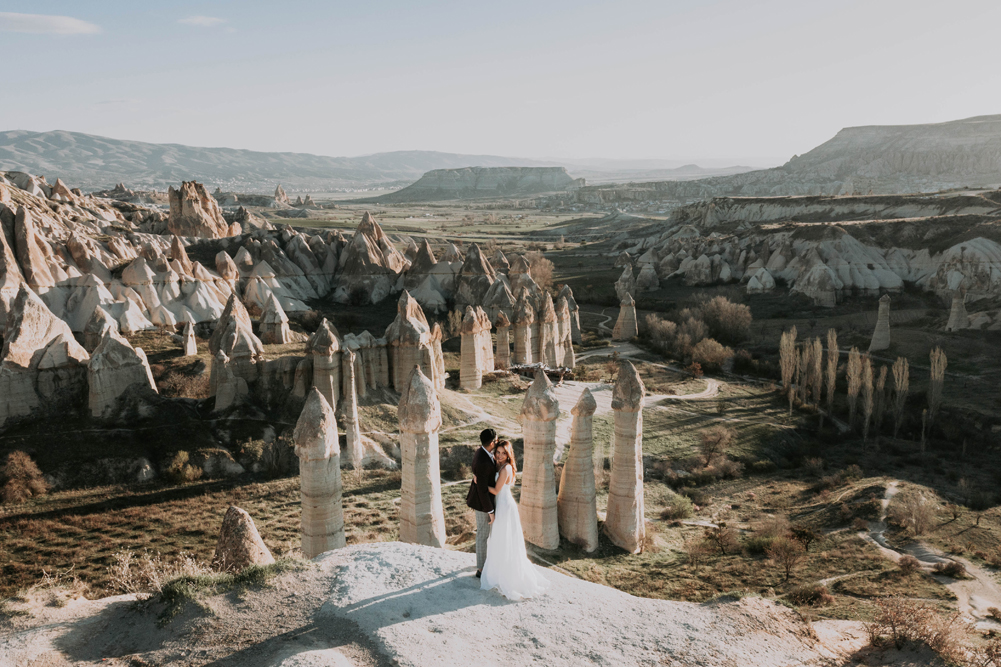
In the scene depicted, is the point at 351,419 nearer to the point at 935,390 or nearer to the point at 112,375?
the point at 112,375

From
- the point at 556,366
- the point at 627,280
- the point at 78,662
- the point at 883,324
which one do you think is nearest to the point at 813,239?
the point at 627,280

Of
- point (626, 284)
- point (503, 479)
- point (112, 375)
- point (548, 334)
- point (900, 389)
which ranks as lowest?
point (900, 389)

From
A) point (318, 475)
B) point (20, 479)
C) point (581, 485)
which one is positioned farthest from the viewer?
point (20, 479)

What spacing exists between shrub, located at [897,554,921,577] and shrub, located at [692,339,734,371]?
823 inches

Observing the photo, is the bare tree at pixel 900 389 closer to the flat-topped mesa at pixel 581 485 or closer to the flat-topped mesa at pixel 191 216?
the flat-topped mesa at pixel 581 485

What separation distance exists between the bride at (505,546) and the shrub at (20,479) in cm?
1437

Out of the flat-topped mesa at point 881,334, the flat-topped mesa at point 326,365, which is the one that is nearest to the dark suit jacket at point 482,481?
the flat-topped mesa at point 326,365

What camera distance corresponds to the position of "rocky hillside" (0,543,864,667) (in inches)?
298

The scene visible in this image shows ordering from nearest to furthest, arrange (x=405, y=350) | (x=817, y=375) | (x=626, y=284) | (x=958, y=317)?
(x=405, y=350) < (x=817, y=375) < (x=958, y=317) < (x=626, y=284)

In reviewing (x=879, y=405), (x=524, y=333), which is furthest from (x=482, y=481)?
(x=879, y=405)

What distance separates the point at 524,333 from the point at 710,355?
38.0 feet

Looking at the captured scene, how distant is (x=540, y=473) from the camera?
46.4 feet

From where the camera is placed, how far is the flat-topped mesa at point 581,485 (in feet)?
47.8

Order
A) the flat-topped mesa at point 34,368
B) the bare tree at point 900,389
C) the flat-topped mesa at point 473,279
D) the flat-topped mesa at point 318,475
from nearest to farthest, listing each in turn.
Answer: the flat-topped mesa at point 318,475, the flat-topped mesa at point 34,368, the bare tree at point 900,389, the flat-topped mesa at point 473,279
